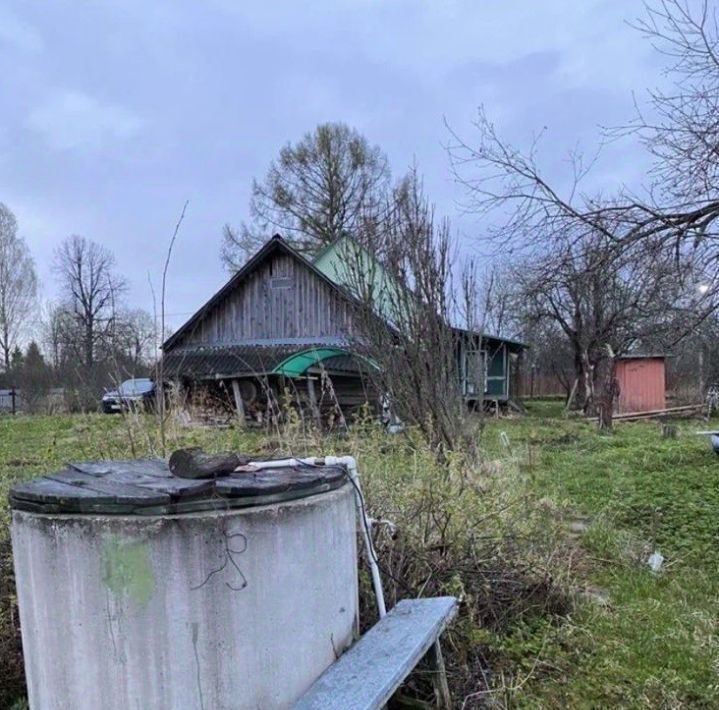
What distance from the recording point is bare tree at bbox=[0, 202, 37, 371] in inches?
1238

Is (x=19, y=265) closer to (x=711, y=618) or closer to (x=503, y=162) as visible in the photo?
(x=503, y=162)

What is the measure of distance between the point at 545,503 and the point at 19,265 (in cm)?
3385

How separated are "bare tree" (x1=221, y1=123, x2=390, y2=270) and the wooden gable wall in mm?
7322

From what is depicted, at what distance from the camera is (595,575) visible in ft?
14.1

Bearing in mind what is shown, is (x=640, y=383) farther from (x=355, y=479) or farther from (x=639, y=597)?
(x=355, y=479)

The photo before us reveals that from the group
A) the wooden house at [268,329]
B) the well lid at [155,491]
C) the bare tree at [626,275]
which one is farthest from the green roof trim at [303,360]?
the well lid at [155,491]

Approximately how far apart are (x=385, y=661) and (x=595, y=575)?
269 centimetres

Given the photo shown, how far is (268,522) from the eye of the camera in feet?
6.73

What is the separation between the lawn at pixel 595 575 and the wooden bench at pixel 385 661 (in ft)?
1.40

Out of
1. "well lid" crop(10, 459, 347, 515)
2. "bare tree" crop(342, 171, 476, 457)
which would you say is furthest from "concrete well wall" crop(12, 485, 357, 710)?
"bare tree" crop(342, 171, 476, 457)

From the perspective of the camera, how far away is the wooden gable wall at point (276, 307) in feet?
58.1

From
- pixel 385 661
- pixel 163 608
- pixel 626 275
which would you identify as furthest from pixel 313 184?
pixel 163 608

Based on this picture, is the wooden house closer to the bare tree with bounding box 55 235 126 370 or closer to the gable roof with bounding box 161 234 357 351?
the gable roof with bounding box 161 234 357 351

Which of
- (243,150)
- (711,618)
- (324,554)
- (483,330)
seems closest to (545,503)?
(711,618)
